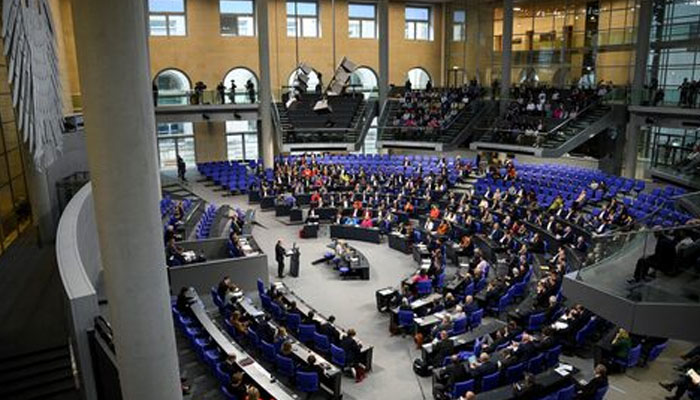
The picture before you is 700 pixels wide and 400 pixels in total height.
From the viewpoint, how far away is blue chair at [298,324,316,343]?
39.6ft

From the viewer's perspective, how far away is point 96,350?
8.61m

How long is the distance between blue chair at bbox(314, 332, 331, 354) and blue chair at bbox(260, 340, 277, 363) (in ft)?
3.30

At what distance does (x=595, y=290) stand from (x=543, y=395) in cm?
217

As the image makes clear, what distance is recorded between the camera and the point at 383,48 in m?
34.0

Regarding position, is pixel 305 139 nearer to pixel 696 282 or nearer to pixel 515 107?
pixel 515 107

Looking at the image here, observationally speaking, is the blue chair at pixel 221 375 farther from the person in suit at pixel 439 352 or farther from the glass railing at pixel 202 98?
the glass railing at pixel 202 98

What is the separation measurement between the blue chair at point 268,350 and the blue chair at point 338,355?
3.99ft

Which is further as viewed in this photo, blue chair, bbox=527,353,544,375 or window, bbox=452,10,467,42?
window, bbox=452,10,467,42

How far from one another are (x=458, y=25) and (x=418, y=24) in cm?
286

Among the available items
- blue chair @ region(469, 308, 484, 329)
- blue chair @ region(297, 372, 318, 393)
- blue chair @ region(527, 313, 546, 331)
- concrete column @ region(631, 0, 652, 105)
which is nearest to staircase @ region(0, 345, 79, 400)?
blue chair @ region(297, 372, 318, 393)

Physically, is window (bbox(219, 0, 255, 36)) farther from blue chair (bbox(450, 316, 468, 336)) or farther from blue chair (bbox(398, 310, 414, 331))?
blue chair (bbox(450, 316, 468, 336))

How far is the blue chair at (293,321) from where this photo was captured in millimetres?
12680

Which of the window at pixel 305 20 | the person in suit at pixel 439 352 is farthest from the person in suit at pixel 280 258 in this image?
the window at pixel 305 20

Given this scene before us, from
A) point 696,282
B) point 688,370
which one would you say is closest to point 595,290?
point 696,282
